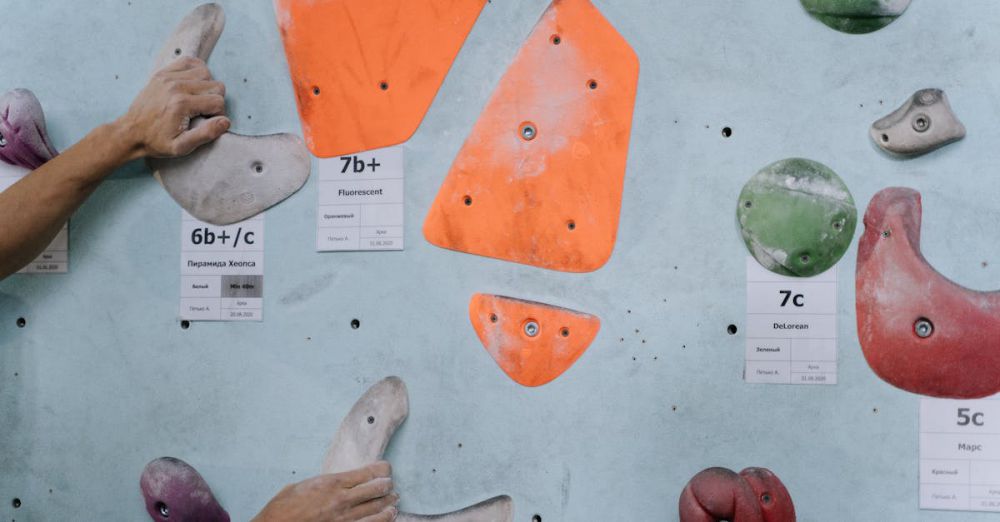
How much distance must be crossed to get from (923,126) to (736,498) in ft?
2.35

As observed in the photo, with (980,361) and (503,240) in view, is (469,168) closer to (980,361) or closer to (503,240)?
(503,240)

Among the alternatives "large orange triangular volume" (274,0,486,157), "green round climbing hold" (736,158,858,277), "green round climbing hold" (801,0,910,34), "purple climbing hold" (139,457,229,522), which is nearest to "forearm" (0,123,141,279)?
"large orange triangular volume" (274,0,486,157)

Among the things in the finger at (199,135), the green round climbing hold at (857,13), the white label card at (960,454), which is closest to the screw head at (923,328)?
the white label card at (960,454)

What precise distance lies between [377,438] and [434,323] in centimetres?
25

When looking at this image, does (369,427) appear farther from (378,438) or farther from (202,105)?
(202,105)

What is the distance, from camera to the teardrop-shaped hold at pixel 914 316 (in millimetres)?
1488

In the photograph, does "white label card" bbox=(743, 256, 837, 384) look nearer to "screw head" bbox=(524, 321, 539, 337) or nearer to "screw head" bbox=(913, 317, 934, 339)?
"screw head" bbox=(913, 317, 934, 339)

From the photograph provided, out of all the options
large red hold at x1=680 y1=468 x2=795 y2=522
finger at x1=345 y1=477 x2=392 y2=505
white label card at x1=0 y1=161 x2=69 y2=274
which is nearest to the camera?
large red hold at x1=680 y1=468 x2=795 y2=522

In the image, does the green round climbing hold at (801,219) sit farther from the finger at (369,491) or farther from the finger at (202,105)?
the finger at (202,105)

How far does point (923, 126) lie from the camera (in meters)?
1.49

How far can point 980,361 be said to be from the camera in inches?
58.7

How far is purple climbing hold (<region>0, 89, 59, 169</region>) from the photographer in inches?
69.9

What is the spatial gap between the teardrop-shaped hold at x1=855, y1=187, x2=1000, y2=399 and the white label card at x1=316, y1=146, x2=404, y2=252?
0.87m

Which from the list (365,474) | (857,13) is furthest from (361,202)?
(857,13)
